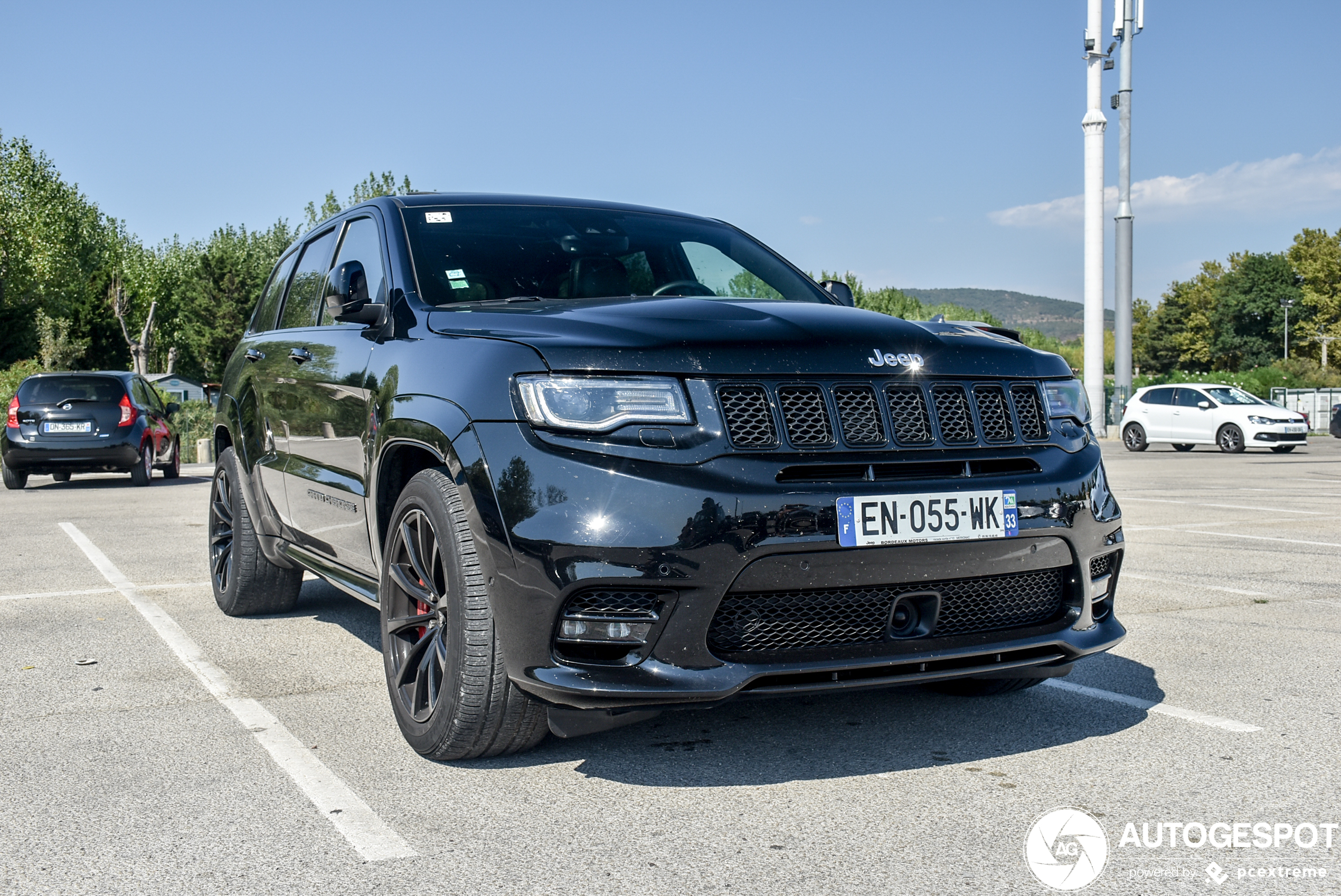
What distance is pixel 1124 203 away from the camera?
33406mm

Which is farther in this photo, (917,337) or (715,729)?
(715,729)

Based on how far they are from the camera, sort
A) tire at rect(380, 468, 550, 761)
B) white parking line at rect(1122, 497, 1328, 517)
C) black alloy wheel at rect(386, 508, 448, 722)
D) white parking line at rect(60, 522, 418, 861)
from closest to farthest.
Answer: white parking line at rect(60, 522, 418, 861), tire at rect(380, 468, 550, 761), black alloy wheel at rect(386, 508, 448, 722), white parking line at rect(1122, 497, 1328, 517)

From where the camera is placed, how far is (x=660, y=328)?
3209mm

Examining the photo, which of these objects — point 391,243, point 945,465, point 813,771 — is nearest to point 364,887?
point 813,771

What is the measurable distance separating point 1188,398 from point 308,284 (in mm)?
24529

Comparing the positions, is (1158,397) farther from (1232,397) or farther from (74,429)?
(74,429)

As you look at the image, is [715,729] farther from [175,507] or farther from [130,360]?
[130,360]

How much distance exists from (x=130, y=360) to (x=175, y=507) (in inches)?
2807

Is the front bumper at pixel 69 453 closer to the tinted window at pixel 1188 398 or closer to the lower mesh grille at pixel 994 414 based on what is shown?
the lower mesh grille at pixel 994 414

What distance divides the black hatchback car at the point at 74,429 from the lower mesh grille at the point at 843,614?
14.8 m

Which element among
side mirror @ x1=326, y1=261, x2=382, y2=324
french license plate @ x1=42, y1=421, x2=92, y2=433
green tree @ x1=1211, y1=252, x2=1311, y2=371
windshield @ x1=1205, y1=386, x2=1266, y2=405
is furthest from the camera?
green tree @ x1=1211, y1=252, x2=1311, y2=371

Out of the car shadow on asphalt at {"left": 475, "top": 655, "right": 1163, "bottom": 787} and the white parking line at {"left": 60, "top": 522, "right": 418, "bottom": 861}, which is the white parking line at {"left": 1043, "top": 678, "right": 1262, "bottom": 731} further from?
the white parking line at {"left": 60, "top": 522, "right": 418, "bottom": 861}

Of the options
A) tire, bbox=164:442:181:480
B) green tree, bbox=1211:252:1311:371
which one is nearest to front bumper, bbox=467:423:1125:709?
tire, bbox=164:442:181:480

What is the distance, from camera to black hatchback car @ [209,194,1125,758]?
2.98 m
